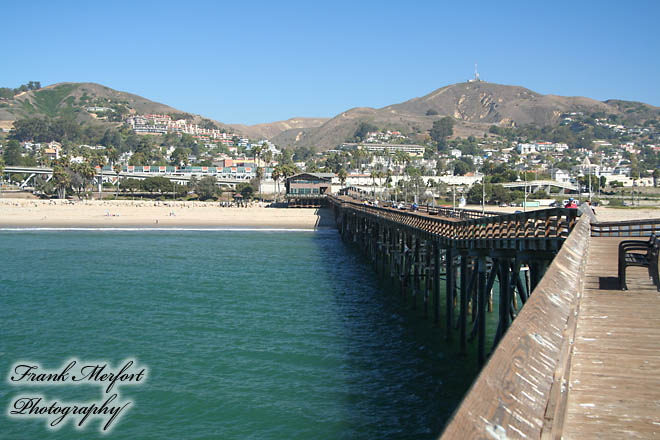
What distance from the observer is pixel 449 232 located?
2378 cm

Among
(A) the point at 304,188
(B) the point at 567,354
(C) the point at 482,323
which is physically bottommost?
(C) the point at 482,323

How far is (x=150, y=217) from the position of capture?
94438 mm

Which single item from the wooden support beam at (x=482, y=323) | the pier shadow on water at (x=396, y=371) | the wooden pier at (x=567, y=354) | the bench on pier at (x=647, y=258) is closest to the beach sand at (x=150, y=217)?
the pier shadow on water at (x=396, y=371)

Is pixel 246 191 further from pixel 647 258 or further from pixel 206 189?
pixel 647 258

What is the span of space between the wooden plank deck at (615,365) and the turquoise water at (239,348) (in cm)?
721

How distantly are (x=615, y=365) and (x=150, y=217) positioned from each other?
303ft

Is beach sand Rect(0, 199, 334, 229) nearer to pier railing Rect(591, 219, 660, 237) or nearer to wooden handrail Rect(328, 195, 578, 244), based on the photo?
wooden handrail Rect(328, 195, 578, 244)

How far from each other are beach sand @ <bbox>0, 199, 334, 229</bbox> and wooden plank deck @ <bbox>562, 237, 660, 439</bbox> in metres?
78.9

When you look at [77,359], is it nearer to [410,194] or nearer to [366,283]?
[366,283]

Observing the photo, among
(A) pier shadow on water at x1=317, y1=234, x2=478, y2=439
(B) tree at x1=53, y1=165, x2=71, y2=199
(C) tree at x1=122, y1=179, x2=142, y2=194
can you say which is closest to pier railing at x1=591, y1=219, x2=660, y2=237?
(A) pier shadow on water at x1=317, y1=234, x2=478, y2=439

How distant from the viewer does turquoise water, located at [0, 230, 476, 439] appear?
17.2 m

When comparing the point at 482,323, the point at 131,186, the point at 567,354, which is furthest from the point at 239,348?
the point at 131,186

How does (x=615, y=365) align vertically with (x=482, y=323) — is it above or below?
above

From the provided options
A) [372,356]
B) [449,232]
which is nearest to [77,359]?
[372,356]
